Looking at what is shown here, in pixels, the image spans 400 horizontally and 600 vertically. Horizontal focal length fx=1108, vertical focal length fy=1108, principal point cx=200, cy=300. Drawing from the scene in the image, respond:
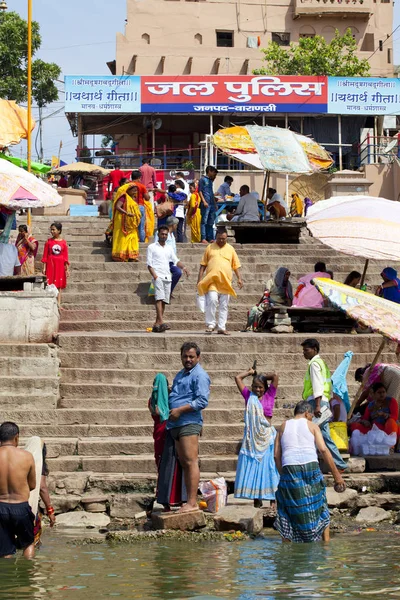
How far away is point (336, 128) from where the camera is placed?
117 ft

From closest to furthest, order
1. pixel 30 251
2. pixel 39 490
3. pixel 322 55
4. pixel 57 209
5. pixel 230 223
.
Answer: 1. pixel 39 490
2. pixel 30 251
3. pixel 230 223
4. pixel 57 209
5. pixel 322 55

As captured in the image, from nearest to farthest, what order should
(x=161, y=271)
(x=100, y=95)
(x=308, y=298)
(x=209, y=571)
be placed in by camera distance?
(x=209, y=571)
(x=161, y=271)
(x=308, y=298)
(x=100, y=95)

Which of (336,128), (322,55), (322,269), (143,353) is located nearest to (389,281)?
(322,269)

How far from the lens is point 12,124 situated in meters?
18.2

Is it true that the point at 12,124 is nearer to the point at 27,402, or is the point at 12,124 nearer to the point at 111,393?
the point at 111,393

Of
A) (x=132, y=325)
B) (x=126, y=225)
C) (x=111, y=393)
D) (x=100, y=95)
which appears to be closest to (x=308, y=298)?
(x=132, y=325)

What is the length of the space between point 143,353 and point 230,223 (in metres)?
6.16

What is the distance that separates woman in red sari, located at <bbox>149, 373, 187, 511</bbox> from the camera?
9586 mm

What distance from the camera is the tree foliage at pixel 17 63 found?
141 ft

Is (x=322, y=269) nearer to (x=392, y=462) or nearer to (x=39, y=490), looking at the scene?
(x=392, y=462)

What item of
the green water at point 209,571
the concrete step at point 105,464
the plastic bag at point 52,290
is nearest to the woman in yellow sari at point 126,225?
the plastic bag at point 52,290

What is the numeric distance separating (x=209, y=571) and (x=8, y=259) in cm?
762

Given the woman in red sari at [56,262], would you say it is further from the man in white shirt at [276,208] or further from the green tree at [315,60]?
the green tree at [315,60]

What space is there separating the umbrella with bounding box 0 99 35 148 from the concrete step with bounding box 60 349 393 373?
6.04m
